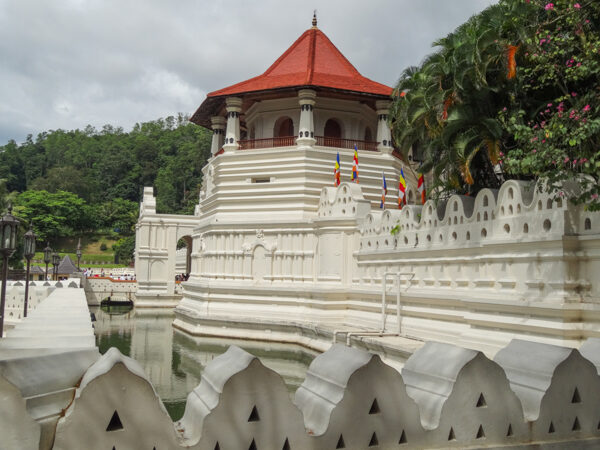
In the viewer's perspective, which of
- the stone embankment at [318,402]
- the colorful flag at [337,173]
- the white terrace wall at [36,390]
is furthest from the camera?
the colorful flag at [337,173]

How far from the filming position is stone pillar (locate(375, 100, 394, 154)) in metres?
25.8

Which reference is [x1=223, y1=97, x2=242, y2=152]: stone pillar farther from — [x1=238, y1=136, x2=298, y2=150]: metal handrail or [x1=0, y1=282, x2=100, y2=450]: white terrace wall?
[x1=0, y1=282, x2=100, y2=450]: white terrace wall

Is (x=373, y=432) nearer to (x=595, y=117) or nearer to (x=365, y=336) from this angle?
(x=595, y=117)

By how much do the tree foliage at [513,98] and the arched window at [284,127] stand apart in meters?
9.87

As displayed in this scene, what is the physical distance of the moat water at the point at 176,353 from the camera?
48.5 ft

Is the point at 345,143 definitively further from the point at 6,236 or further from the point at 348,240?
the point at 6,236

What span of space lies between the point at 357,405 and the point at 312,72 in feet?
75.8

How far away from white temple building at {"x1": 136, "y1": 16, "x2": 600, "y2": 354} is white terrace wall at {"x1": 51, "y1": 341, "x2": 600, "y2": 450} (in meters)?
8.07

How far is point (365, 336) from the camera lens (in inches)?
664

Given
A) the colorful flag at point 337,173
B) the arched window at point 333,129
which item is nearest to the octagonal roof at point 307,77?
the arched window at point 333,129

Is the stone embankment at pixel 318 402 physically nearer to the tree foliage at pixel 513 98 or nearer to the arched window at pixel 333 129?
the tree foliage at pixel 513 98

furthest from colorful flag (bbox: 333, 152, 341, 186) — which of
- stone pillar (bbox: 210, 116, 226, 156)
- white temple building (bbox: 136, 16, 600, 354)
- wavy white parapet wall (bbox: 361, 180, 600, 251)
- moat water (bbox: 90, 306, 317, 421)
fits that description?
stone pillar (bbox: 210, 116, 226, 156)

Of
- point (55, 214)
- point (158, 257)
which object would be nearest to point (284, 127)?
point (158, 257)

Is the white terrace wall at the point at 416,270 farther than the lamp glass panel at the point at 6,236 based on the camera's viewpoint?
No
